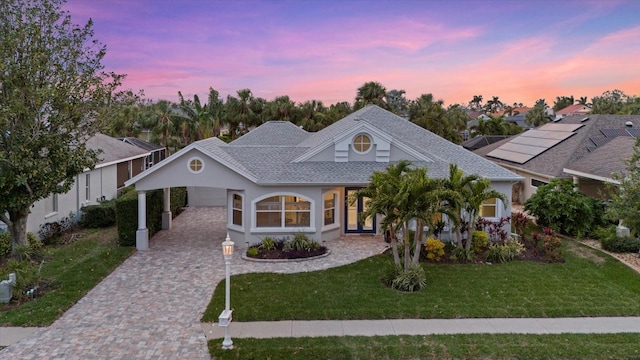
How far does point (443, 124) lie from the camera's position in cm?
4188

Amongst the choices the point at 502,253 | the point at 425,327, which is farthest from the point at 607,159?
the point at 425,327

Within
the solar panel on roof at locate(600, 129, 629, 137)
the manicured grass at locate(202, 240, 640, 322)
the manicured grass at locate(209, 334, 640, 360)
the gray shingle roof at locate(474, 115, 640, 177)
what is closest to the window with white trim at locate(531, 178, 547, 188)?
the gray shingle roof at locate(474, 115, 640, 177)

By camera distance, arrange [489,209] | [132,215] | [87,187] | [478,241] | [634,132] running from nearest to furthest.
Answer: [478,241], [132,215], [489,209], [87,187], [634,132]

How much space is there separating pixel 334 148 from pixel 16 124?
1188 cm

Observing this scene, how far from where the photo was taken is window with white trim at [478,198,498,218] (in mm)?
18406

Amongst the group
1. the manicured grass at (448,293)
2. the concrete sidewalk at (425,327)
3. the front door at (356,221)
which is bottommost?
the concrete sidewalk at (425,327)

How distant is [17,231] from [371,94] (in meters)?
34.7

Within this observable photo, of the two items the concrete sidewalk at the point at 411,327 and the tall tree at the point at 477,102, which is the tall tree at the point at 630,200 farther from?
the tall tree at the point at 477,102

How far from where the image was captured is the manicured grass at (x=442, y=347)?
853 centimetres

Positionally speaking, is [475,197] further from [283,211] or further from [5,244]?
[5,244]

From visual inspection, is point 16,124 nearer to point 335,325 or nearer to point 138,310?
point 138,310

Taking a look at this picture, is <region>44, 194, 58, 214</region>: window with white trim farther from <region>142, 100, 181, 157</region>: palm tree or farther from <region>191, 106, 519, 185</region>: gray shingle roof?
<region>142, 100, 181, 157</region>: palm tree

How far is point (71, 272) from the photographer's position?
→ 45.1ft

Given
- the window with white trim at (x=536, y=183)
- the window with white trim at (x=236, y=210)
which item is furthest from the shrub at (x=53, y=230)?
the window with white trim at (x=536, y=183)
